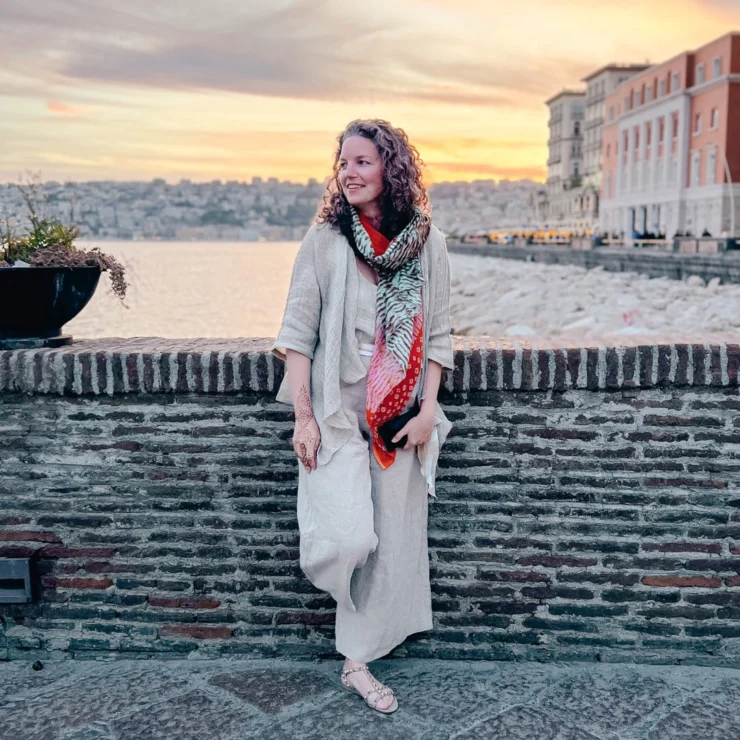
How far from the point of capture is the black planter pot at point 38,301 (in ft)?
12.3

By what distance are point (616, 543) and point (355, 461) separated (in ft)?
4.17

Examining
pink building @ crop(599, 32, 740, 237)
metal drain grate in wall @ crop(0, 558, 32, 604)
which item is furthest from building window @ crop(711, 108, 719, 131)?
metal drain grate in wall @ crop(0, 558, 32, 604)

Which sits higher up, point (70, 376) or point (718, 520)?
point (70, 376)

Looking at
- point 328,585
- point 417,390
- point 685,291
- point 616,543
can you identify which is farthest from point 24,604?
point 685,291

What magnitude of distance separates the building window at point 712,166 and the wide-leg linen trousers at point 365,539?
63796 millimetres

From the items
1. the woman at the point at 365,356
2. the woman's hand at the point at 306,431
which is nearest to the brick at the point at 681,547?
the woman at the point at 365,356

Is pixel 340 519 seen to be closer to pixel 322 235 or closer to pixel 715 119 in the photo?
pixel 322 235

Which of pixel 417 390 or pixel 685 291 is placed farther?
pixel 685 291

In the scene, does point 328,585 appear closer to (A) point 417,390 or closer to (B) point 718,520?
(A) point 417,390

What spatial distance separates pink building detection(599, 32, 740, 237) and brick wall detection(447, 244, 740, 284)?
52.3 feet

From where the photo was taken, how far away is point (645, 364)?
3598 millimetres

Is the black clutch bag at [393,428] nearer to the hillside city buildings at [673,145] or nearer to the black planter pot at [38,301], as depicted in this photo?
the black planter pot at [38,301]

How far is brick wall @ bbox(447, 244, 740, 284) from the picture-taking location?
27.4 m

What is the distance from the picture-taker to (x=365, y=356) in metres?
3.24
